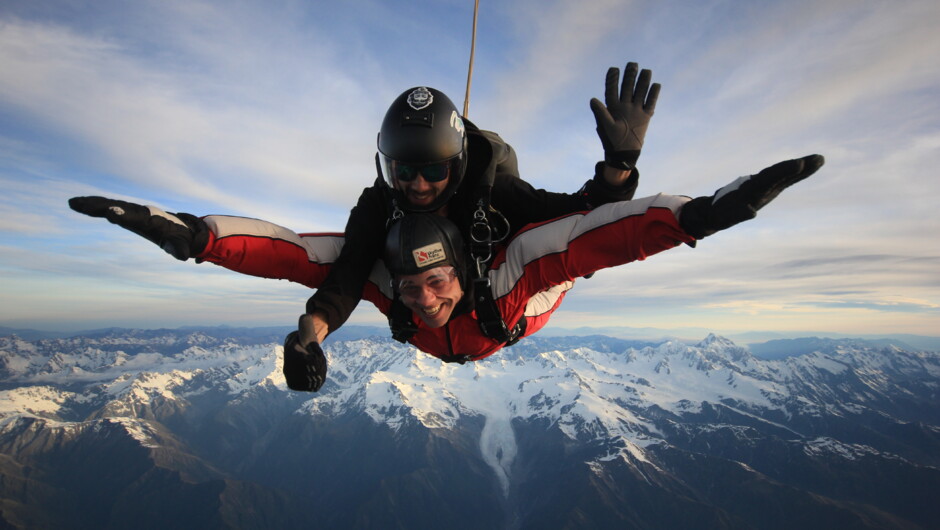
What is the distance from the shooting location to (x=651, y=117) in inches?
148

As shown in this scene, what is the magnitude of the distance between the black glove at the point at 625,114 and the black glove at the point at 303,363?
2723mm

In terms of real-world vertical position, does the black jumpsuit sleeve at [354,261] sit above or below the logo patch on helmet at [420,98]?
below

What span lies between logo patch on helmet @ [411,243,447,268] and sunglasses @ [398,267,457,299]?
0.11m

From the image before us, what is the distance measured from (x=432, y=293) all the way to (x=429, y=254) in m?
0.38

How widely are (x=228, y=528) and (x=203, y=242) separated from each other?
6854 inches

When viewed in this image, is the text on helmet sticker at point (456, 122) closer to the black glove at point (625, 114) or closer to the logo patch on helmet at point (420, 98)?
the logo patch on helmet at point (420, 98)

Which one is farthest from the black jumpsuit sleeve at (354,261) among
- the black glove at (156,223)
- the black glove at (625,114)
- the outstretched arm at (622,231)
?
the black glove at (625,114)

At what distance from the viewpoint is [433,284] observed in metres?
3.94

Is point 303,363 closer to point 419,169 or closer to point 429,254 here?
point 429,254

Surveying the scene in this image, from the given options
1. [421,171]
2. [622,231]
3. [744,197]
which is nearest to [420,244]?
[421,171]

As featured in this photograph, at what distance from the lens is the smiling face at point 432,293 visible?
3.90m

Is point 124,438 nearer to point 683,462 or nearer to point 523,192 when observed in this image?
point 683,462

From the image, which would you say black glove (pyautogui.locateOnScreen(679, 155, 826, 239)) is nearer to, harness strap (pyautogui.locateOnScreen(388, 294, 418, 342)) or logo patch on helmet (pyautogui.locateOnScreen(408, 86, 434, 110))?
logo patch on helmet (pyautogui.locateOnScreen(408, 86, 434, 110))

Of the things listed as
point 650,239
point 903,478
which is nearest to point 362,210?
point 650,239
